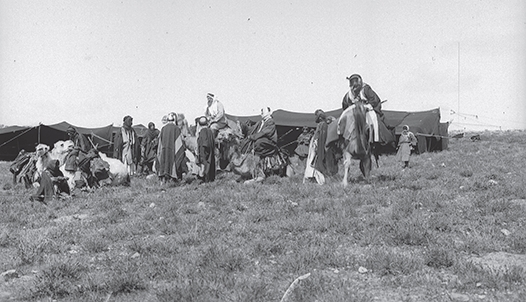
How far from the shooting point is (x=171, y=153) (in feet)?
35.9

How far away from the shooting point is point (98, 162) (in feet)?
35.0

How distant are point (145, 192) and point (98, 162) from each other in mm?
1788

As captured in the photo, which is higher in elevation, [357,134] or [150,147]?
[357,134]

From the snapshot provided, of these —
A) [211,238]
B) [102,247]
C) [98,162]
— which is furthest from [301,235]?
[98,162]

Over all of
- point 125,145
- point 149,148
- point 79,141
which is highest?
point 79,141

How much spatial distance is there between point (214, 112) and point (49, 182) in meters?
4.34

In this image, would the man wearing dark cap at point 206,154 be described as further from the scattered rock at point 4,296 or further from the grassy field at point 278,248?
the scattered rock at point 4,296

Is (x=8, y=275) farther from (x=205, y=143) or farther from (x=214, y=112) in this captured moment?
(x=214, y=112)

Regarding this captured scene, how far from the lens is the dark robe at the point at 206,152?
10648 millimetres

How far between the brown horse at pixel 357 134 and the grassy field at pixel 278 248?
112cm

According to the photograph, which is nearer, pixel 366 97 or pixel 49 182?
pixel 49 182

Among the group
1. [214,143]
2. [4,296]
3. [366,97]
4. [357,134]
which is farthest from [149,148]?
[4,296]

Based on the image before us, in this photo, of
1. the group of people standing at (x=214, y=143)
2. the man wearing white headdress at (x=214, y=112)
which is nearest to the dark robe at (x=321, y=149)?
the group of people standing at (x=214, y=143)

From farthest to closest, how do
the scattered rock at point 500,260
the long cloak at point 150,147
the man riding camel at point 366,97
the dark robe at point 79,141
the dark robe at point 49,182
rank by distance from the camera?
the long cloak at point 150,147 → the dark robe at point 79,141 → the man riding camel at point 366,97 → the dark robe at point 49,182 → the scattered rock at point 500,260
